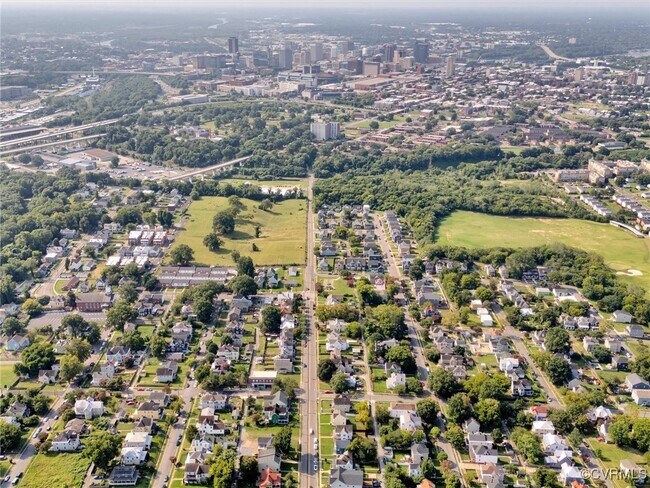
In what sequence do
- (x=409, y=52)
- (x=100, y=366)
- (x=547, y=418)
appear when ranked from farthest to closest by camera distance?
(x=409, y=52)
(x=100, y=366)
(x=547, y=418)

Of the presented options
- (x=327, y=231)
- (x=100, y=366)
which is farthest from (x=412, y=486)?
(x=327, y=231)

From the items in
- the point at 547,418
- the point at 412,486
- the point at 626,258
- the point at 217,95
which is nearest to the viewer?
the point at 412,486

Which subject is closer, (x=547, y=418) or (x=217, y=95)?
(x=547, y=418)

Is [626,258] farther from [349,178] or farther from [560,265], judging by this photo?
[349,178]

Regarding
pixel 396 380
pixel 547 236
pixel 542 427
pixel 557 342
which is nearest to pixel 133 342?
pixel 396 380

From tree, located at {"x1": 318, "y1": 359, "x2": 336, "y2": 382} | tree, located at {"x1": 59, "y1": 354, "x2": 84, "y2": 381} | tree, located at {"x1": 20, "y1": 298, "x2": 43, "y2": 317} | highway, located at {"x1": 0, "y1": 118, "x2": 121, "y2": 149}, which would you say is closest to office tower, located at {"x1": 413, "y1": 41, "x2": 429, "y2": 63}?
highway, located at {"x1": 0, "y1": 118, "x2": 121, "y2": 149}

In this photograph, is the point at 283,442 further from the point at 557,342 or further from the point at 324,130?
the point at 324,130
